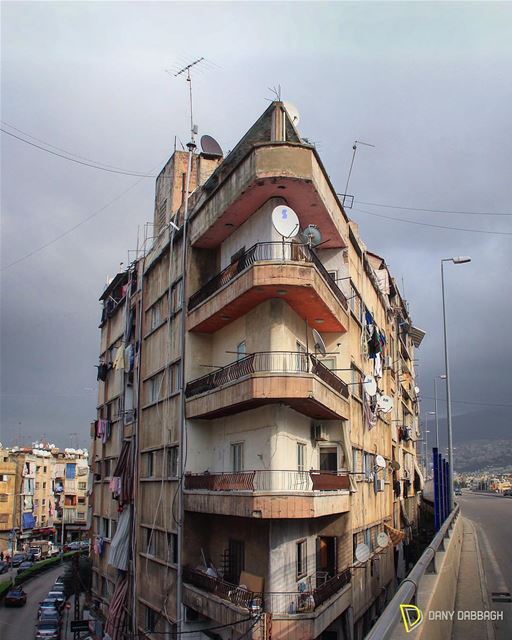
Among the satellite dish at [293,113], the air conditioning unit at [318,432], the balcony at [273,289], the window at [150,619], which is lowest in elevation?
the window at [150,619]

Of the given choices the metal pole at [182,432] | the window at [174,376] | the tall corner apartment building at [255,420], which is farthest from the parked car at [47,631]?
the window at [174,376]

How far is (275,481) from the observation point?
60.8 feet

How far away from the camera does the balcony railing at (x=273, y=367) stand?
19.0m

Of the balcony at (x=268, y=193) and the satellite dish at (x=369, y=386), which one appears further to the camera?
the satellite dish at (x=369, y=386)

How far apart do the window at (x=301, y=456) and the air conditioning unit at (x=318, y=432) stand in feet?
3.45

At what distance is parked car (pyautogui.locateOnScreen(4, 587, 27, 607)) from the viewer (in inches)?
1954

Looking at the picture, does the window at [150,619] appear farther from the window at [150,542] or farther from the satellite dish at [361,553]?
the satellite dish at [361,553]

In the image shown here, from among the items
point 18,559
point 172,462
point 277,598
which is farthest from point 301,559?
point 18,559

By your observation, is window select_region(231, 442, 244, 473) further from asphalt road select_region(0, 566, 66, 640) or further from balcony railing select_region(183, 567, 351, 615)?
asphalt road select_region(0, 566, 66, 640)

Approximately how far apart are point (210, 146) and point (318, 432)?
48.6ft

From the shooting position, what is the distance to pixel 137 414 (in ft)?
96.0

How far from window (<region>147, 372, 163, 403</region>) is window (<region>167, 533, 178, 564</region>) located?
5835 millimetres

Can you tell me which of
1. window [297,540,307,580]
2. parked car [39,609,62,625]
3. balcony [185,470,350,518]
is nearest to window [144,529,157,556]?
balcony [185,470,350,518]

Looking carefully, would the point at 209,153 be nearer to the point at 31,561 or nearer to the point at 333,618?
the point at 333,618
